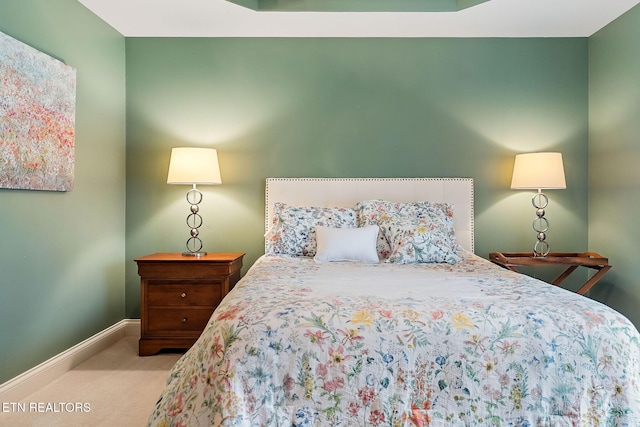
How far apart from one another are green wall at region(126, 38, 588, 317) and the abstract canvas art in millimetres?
806

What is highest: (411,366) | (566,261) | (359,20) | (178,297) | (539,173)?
(359,20)

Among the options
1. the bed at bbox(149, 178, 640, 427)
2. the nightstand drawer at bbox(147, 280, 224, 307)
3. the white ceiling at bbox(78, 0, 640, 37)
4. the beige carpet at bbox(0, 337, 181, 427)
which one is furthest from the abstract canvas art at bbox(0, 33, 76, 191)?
the bed at bbox(149, 178, 640, 427)

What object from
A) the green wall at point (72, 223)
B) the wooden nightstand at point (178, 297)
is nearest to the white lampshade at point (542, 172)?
the wooden nightstand at point (178, 297)

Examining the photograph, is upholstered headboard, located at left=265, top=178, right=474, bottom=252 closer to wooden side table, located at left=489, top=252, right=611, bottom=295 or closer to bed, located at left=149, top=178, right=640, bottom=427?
wooden side table, located at left=489, top=252, right=611, bottom=295

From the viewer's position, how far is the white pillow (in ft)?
8.54

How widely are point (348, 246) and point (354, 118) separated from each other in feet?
4.13

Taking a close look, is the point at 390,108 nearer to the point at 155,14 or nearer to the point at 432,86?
the point at 432,86

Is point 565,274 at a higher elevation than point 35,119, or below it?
below

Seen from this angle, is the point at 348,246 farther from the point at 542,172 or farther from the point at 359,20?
the point at 359,20

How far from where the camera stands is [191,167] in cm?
295

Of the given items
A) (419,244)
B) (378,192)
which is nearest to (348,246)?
(419,244)

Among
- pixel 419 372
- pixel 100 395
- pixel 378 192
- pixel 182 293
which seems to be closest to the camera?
pixel 419 372

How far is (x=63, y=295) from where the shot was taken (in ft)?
8.61

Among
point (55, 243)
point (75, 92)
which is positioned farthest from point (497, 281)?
point (75, 92)
